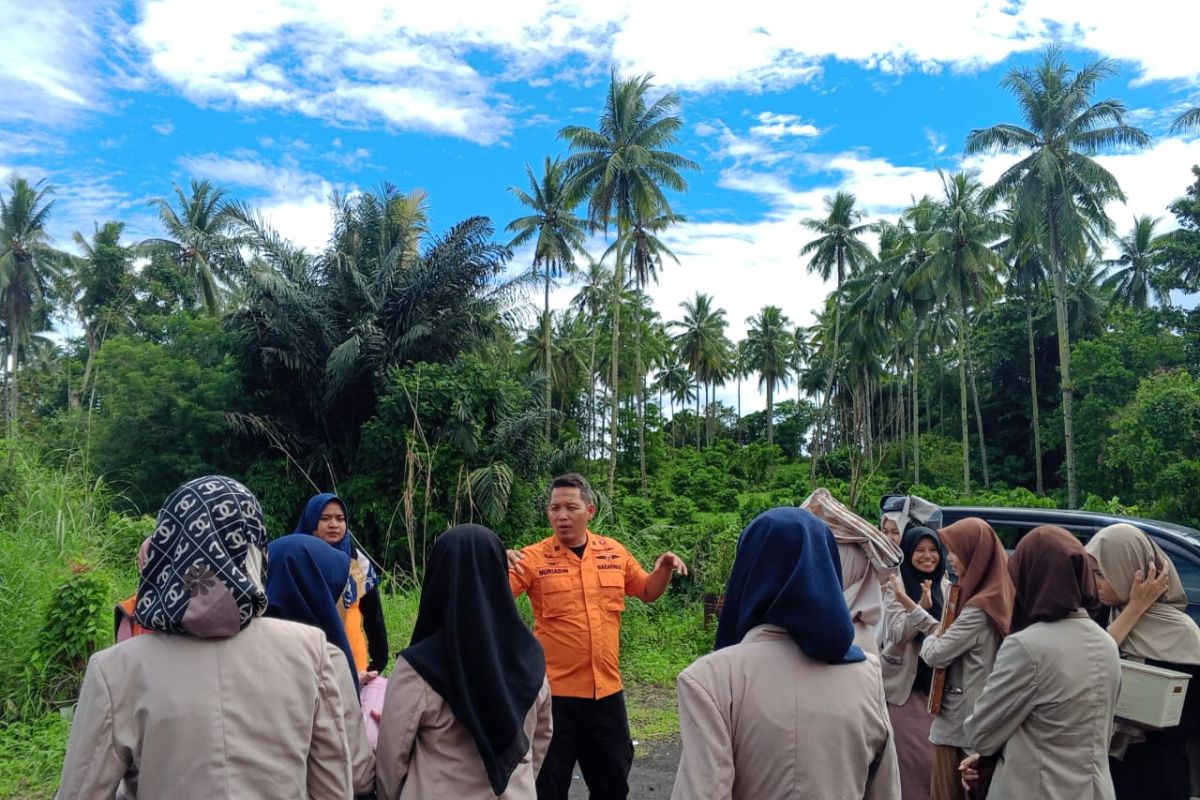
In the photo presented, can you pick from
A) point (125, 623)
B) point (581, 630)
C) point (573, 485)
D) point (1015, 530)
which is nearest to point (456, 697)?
point (581, 630)

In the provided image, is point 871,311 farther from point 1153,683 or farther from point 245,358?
point 1153,683

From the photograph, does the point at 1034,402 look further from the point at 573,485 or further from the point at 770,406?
the point at 573,485

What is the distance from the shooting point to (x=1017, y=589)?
283 centimetres

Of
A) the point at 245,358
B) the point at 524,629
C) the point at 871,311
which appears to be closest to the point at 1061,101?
the point at 871,311

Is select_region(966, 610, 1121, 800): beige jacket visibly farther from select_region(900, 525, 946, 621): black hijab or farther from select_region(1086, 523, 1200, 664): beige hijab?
select_region(900, 525, 946, 621): black hijab

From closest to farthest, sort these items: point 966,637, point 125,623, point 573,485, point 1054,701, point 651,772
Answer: point 1054,701, point 966,637, point 125,623, point 573,485, point 651,772

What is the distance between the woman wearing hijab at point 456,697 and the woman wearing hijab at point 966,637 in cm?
170

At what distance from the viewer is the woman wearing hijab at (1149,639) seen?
327cm

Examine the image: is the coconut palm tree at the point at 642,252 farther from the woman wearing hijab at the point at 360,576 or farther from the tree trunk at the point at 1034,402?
the woman wearing hijab at the point at 360,576

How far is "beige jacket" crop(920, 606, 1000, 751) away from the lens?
317 cm

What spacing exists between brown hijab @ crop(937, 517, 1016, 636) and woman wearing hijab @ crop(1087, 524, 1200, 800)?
49 cm

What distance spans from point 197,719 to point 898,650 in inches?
121

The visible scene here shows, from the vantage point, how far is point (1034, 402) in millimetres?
35406

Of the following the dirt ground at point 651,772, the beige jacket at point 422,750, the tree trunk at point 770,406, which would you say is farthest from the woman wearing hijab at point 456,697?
the tree trunk at point 770,406
